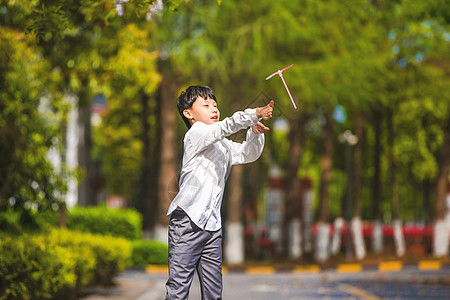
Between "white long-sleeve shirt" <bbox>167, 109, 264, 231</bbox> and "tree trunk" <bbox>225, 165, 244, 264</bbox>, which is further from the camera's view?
"tree trunk" <bbox>225, 165, 244, 264</bbox>

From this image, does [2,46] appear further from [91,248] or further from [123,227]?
[123,227]

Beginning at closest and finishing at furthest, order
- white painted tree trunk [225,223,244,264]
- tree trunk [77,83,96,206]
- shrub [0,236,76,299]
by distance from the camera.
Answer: shrub [0,236,76,299]
white painted tree trunk [225,223,244,264]
tree trunk [77,83,96,206]

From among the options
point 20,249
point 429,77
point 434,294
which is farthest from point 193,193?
point 429,77

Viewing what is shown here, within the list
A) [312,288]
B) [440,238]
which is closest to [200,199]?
[312,288]

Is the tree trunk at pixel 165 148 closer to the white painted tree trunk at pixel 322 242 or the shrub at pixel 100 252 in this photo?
the white painted tree trunk at pixel 322 242

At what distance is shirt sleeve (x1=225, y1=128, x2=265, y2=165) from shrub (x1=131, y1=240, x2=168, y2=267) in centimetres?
1905

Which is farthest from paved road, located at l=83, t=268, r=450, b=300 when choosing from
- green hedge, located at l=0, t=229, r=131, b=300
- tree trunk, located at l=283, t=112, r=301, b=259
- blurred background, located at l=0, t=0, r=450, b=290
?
tree trunk, located at l=283, t=112, r=301, b=259

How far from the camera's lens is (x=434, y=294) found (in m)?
14.6

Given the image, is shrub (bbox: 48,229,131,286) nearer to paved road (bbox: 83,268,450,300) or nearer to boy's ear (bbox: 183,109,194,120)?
paved road (bbox: 83,268,450,300)

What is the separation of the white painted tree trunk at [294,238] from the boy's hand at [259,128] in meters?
24.3

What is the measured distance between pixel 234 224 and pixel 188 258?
70.3 ft

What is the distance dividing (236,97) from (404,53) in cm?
560

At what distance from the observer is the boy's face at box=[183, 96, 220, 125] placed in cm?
514

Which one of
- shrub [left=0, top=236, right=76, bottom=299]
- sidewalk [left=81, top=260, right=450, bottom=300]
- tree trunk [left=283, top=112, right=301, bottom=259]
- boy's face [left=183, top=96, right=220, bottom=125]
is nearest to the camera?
boy's face [left=183, top=96, right=220, bottom=125]
